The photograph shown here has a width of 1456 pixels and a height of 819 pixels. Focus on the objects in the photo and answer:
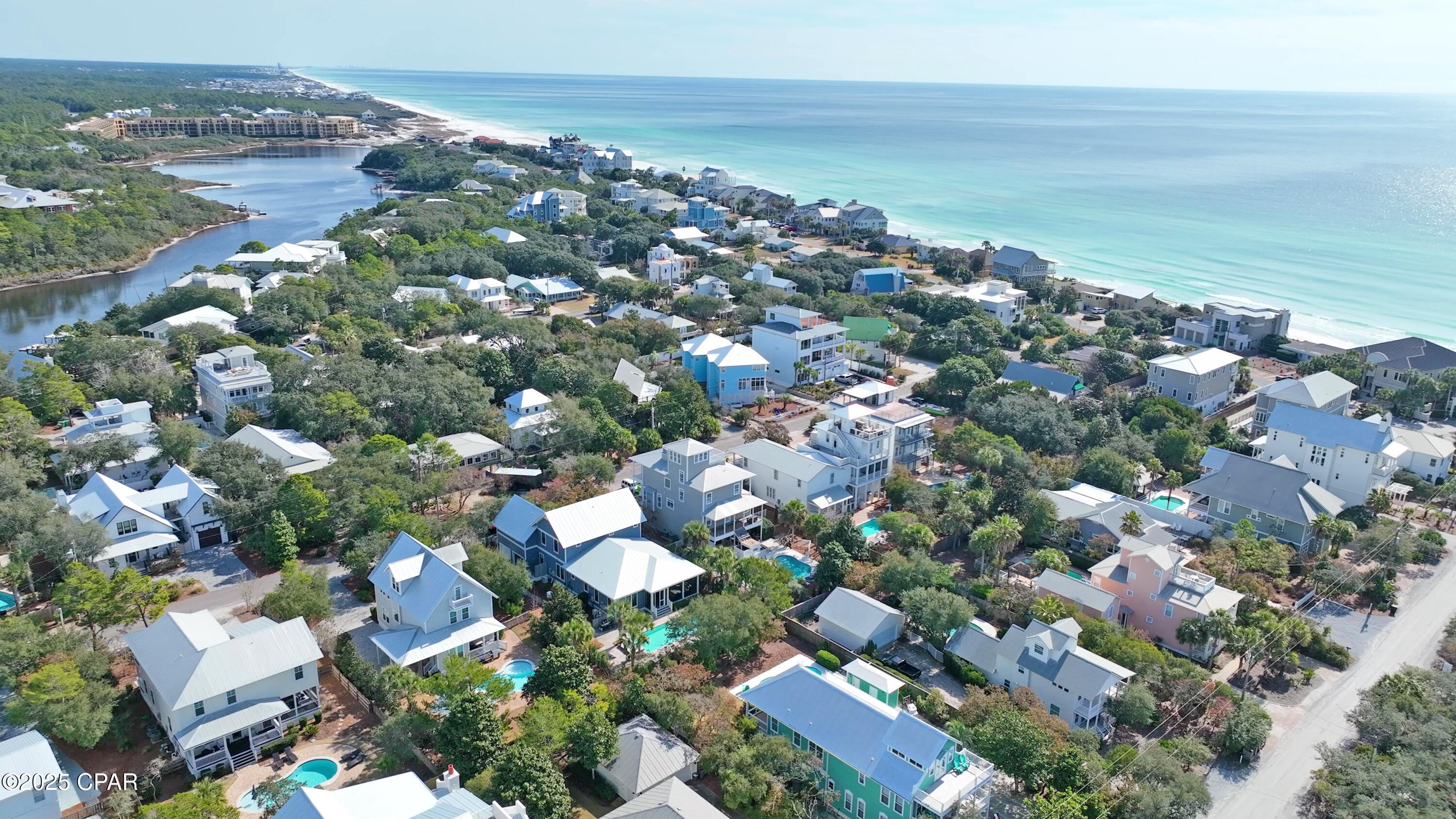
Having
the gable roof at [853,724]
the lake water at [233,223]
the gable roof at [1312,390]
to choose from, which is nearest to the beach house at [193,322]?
the lake water at [233,223]

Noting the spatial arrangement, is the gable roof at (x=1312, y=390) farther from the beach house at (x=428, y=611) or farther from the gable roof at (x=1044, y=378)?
the beach house at (x=428, y=611)

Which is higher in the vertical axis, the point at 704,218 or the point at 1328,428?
the point at 704,218

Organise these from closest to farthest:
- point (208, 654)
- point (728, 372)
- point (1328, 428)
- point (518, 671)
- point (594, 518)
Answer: point (208, 654)
point (518, 671)
point (594, 518)
point (1328, 428)
point (728, 372)

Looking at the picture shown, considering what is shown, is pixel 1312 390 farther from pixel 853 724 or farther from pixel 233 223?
pixel 233 223

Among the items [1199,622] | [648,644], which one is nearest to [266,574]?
[648,644]

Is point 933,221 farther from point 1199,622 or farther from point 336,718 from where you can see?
point 336,718

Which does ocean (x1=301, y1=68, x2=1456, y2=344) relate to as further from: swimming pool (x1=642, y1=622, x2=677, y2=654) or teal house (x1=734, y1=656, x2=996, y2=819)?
teal house (x1=734, y1=656, x2=996, y2=819)

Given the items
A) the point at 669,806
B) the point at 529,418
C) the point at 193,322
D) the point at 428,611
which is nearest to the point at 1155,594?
the point at 669,806
